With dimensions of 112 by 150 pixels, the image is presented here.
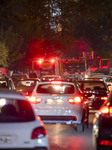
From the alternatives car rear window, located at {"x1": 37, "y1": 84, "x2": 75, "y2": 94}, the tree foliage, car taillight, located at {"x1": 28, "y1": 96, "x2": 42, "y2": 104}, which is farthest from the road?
the tree foliage

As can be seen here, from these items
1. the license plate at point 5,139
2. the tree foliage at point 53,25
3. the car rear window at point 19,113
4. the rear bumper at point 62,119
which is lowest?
the rear bumper at point 62,119

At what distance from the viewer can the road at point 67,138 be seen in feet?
38.7

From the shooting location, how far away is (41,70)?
181 feet

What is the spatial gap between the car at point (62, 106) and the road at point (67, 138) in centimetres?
38

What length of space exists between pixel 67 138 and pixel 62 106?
153 centimetres

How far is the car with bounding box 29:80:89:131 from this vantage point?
47.9ft

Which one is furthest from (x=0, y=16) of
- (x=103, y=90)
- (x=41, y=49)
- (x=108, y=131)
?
(x=108, y=131)

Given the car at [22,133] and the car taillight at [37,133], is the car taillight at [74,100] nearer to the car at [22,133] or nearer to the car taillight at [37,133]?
→ the car at [22,133]

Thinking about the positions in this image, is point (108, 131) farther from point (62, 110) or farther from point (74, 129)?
point (74, 129)

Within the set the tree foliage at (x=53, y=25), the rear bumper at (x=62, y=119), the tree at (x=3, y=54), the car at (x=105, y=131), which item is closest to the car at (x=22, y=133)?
the car at (x=105, y=131)

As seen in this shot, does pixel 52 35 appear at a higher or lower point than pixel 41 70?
higher

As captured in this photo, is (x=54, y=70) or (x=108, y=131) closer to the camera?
(x=108, y=131)

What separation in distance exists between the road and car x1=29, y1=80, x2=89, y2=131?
0.38 m

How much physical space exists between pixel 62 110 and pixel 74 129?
1.39 metres
